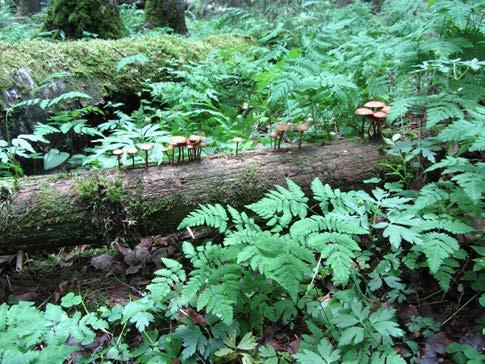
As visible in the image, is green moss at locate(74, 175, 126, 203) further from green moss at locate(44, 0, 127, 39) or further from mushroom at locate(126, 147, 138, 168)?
green moss at locate(44, 0, 127, 39)

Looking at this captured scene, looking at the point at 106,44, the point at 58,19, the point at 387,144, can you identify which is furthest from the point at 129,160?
the point at 58,19

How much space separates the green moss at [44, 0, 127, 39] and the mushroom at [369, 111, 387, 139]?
6.29 meters

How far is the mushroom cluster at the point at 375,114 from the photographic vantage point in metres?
3.28

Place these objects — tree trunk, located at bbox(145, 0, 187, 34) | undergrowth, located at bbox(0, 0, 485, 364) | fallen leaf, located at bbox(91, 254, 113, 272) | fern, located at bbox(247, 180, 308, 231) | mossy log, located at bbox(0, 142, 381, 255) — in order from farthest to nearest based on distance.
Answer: tree trunk, located at bbox(145, 0, 187, 34)
fallen leaf, located at bbox(91, 254, 113, 272)
mossy log, located at bbox(0, 142, 381, 255)
fern, located at bbox(247, 180, 308, 231)
undergrowth, located at bbox(0, 0, 485, 364)

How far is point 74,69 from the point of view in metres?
5.23

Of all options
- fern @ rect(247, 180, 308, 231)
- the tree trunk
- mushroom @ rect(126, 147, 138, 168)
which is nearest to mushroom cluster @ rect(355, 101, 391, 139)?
fern @ rect(247, 180, 308, 231)

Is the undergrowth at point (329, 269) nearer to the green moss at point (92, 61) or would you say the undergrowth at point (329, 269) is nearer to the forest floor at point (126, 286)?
the forest floor at point (126, 286)

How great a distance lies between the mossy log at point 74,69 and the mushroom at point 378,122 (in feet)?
11.6

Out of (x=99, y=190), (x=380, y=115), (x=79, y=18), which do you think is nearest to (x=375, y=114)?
(x=380, y=115)

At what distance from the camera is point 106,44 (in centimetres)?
604

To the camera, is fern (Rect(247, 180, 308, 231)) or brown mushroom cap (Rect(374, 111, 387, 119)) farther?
brown mushroom cap (Rect(374, 111, 387, 119))

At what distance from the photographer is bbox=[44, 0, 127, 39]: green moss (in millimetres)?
7727

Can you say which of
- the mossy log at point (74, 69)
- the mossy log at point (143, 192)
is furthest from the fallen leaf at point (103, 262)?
the mossy log at point (74, 69)

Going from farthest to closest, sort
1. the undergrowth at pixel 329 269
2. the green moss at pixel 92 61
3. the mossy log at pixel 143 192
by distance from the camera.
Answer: the green moss at pixel 92 61 → the mossy log at pixel 143 192 → the undergrowth at pixel 329 269
